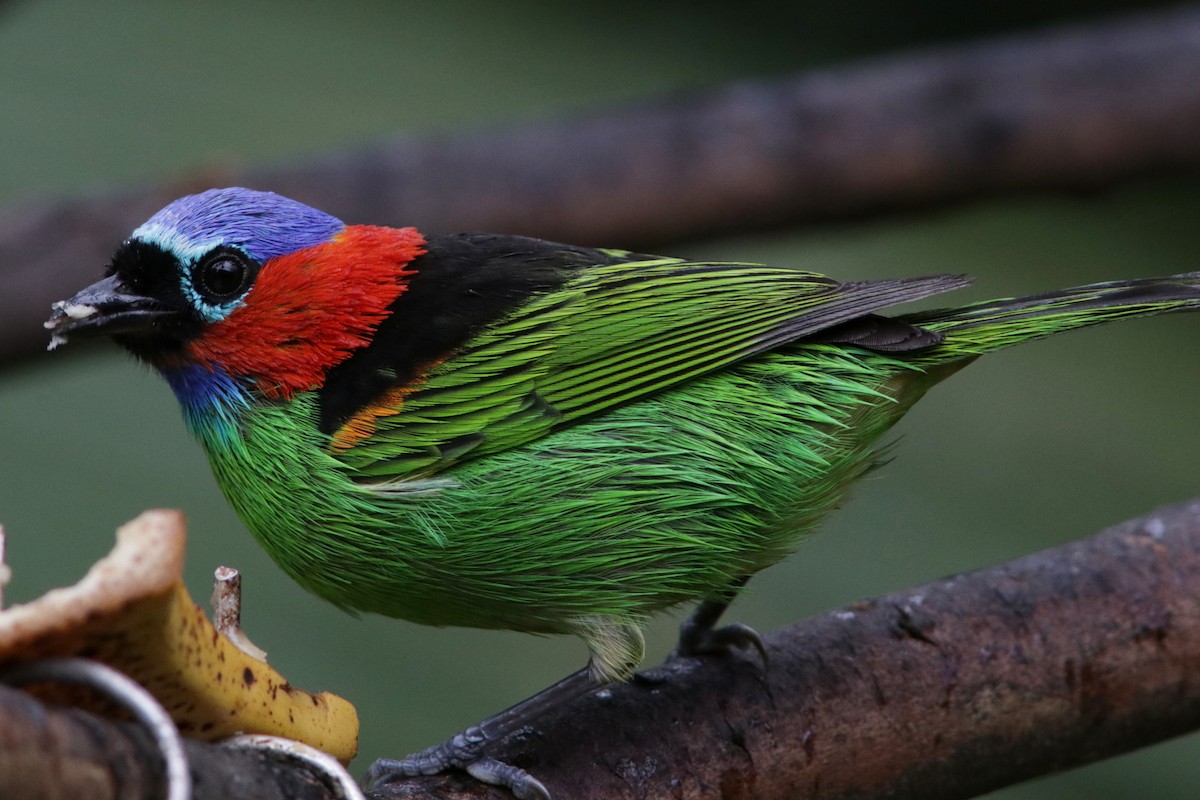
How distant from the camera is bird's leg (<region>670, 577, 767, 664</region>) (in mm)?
2471

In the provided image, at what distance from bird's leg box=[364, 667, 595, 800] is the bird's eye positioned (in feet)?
2.85

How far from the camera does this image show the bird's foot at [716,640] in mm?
2475

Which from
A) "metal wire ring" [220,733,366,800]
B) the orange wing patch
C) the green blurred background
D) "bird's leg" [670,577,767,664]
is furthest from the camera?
the green blurred background

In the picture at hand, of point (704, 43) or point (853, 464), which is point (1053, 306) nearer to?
point (853, 464)

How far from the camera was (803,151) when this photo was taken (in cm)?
403

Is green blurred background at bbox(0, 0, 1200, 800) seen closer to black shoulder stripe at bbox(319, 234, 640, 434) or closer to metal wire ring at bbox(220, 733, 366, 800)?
black shoulder stripe at bbox(319, 234, 640, 434)

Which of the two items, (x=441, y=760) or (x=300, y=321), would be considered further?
(x=300, y=321)

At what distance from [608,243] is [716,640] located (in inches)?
73.8

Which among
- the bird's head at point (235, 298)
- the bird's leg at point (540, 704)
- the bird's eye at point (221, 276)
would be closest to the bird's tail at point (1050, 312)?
the bird's leg at point (540, 704)

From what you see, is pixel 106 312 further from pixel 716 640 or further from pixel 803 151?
pixel 803 151

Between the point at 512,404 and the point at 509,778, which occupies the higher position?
the point at 512,404

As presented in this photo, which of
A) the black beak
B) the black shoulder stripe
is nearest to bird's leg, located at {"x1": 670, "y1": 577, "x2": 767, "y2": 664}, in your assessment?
the black shoulder stripe

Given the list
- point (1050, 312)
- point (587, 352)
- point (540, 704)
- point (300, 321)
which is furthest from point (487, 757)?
point (1050, 312)

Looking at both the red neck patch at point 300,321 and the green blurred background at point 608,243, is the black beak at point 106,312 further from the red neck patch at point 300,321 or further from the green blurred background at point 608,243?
the green blurred background at point 608,243
